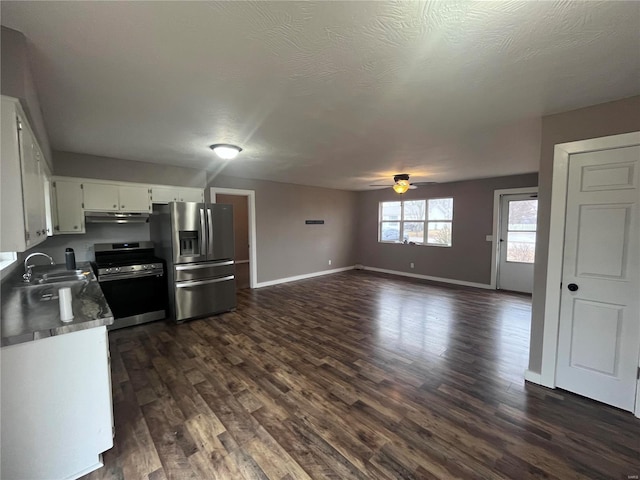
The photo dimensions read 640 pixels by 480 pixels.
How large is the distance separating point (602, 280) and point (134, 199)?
554cm

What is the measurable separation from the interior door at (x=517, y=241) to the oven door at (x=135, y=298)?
21.9ft

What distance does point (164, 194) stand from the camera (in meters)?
4.32

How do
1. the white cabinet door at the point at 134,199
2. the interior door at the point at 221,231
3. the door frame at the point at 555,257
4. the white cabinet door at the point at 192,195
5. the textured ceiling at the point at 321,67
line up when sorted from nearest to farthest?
the textured ceiling at the point at 321,67 < the door frame at the point at 555,257 < the white cabinet door at the point at 134,199 < the interior door at the point at 221,231 < the white cabinet door at the point at 192,195

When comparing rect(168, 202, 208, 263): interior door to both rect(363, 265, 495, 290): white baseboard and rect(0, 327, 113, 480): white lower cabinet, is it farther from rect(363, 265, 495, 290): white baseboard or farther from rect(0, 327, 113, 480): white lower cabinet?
rect(363, 265, 495, 290): white baseboard

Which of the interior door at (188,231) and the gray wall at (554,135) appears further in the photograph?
the interior door at (188,231)

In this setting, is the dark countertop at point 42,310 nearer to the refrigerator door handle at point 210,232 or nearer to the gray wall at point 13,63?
the gray wall at point 13,63

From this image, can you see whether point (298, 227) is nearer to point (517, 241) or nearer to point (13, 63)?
point (517, 241)

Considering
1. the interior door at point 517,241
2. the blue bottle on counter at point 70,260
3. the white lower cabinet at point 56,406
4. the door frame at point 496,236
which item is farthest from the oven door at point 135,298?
the interior door at point 517,241

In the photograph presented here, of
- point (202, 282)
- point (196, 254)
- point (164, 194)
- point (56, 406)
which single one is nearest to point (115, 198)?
point (164, 194)

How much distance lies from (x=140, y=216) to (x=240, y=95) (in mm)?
3079

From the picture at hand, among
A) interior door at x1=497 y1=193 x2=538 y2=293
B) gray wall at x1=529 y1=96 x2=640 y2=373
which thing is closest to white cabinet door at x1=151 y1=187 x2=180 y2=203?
gray wall at x1=529 y1=96 x2=640 y2=373

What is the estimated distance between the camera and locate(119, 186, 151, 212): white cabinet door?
394cm

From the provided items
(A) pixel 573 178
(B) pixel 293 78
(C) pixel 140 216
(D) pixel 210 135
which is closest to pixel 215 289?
(C) pixel 140 216

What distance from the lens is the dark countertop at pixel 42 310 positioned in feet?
4.89
